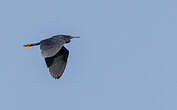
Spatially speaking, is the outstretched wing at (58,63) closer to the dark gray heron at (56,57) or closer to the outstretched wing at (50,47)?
the dark gray heron at (56,57)

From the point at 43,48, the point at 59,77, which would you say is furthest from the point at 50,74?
the point at 43,48

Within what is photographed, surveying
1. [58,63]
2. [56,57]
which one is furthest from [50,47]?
[56,57]

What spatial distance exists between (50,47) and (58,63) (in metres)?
2.89

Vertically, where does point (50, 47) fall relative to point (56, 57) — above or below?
above

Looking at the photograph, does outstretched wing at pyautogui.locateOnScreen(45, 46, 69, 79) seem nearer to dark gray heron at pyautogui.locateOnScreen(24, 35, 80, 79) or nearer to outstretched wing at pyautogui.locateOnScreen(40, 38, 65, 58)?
dark gray heron at pyautogui.locateOnScreen(24, 35, 80, 79)

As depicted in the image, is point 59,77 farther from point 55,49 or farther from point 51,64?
point 55,49

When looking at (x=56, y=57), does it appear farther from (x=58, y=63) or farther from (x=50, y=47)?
(x=50, y=47)

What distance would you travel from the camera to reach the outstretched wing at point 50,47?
27.0 metres

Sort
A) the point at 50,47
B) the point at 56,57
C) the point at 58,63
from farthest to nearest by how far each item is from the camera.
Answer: the point at 56,57, the point at 58,63, the point at 50,47

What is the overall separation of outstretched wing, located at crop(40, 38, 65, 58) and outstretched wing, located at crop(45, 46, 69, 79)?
1480mm

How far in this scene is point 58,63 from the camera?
30.5 meters

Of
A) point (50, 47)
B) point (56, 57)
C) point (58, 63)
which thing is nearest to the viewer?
point (50, 47)

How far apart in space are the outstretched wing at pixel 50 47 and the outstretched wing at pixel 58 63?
4.86 ft

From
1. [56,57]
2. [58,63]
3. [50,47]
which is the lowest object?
[58,63]
